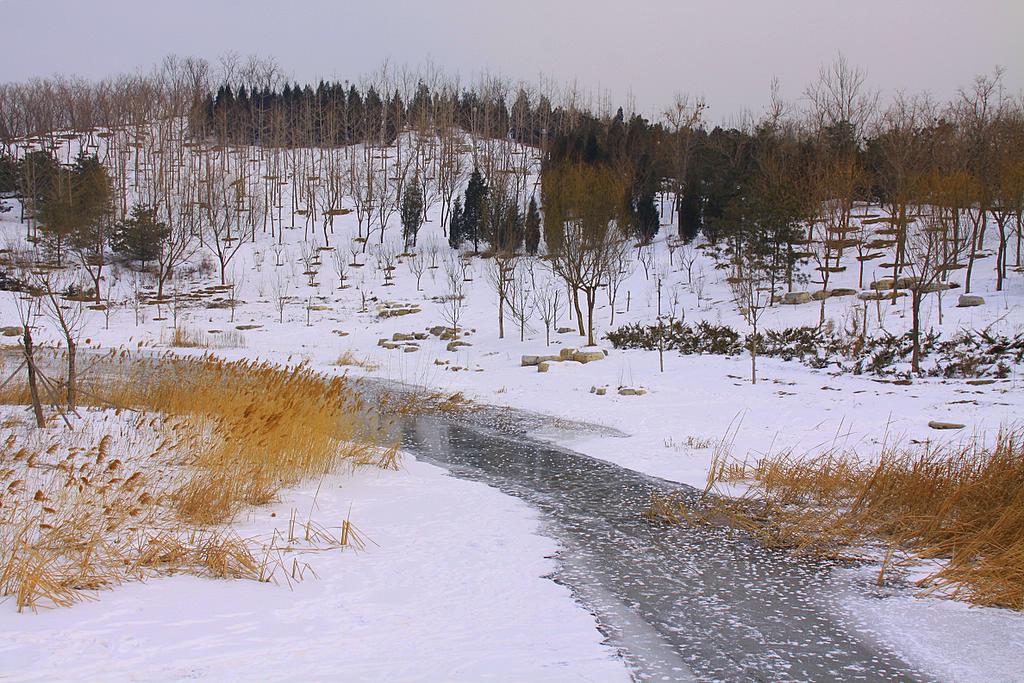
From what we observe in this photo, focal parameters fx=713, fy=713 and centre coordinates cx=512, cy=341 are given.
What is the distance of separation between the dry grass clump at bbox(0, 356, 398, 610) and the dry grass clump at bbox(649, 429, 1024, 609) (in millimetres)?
4204

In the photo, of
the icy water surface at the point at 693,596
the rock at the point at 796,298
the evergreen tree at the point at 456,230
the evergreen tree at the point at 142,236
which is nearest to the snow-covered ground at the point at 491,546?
the icy water surface at the point at 693,596

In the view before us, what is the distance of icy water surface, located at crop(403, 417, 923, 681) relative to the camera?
417cm

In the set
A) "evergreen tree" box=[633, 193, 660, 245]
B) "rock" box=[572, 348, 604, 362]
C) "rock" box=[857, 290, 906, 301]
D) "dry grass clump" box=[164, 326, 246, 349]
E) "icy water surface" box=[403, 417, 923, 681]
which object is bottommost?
"dry grass clump" box=[164, 326, 246, 349]

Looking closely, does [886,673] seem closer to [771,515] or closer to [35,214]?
[771,515]

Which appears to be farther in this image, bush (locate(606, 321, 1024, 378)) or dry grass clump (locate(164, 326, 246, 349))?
dry grass clump (locate(164, 326, 246, 349))

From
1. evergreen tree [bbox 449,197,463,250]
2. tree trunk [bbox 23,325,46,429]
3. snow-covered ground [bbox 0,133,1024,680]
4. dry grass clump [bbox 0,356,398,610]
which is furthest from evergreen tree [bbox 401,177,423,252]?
tree trunk [bbox 23,325,46,429]

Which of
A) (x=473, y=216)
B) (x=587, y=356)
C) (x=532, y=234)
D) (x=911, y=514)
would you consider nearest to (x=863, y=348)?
(x=587, y=356)

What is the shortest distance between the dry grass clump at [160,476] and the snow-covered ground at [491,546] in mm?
290

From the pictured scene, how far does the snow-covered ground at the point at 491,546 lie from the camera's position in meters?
3.78

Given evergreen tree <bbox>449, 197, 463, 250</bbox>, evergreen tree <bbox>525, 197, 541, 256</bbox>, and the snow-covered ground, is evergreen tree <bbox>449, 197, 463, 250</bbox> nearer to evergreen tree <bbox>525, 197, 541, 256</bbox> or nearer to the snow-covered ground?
evergreen tree <bbox>525, 197, 541, 256</bbox>

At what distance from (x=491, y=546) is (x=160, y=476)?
124 inches

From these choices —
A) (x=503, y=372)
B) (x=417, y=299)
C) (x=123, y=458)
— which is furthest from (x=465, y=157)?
(x=123, y=458)

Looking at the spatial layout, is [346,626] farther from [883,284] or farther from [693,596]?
[883,284]

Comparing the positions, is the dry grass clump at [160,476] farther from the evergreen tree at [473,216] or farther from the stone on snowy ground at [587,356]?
the evergreen tree at [473,216]
